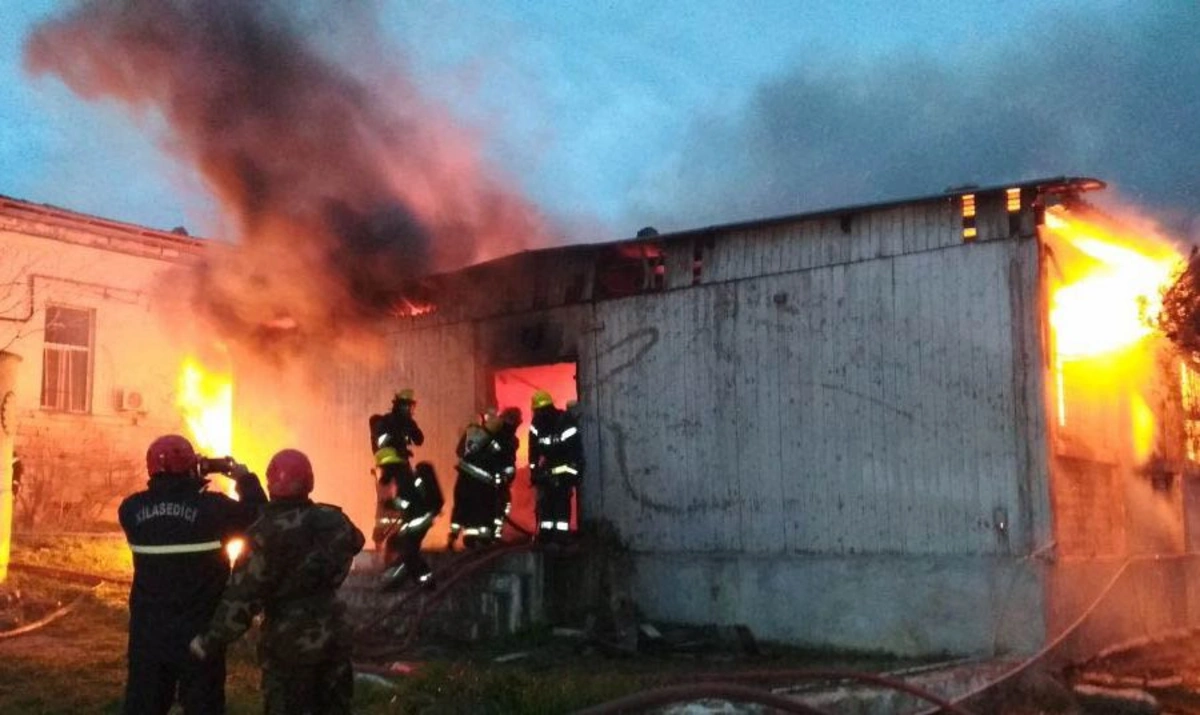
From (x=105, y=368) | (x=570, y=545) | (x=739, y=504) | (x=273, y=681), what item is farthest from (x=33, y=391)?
(x=273, y=681)

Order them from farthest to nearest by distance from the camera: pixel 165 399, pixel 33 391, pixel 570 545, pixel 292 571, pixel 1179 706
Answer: pixel 165 399 < pixel 33 391 < pixel 570 545 < pixel 1179 706 < pixel 292 571

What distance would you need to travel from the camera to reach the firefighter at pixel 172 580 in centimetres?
615

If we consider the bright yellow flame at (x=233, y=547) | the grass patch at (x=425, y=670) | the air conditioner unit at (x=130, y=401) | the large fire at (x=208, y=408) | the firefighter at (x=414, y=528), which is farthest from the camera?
the air conditioner unit at (x=130, y=401)

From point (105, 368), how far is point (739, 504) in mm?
12405

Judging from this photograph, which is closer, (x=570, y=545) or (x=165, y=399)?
(x=570, y=545)

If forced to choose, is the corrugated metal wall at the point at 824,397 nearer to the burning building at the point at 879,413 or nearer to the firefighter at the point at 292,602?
the burning building at the point at 879,413

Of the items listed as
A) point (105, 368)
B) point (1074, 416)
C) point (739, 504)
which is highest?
point (105, 368)

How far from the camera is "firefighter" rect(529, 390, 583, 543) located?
12086mm

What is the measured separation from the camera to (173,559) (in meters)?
6.20

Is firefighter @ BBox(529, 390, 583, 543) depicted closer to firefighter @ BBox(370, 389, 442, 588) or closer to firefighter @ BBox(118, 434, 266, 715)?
firefighter @ BBox(370, 389, 442, 588)

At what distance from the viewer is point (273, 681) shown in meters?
5.58

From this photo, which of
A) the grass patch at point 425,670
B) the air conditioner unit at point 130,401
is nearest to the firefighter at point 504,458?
the grass patch at point 425,670

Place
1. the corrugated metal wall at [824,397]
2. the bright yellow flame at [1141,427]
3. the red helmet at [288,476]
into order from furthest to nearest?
the bright yellow flame at [1141,427] → the corrugated metal wall at [824,397] → the red helmet at [288,476]

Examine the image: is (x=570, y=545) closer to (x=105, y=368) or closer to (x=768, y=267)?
(x=768, y=267)
